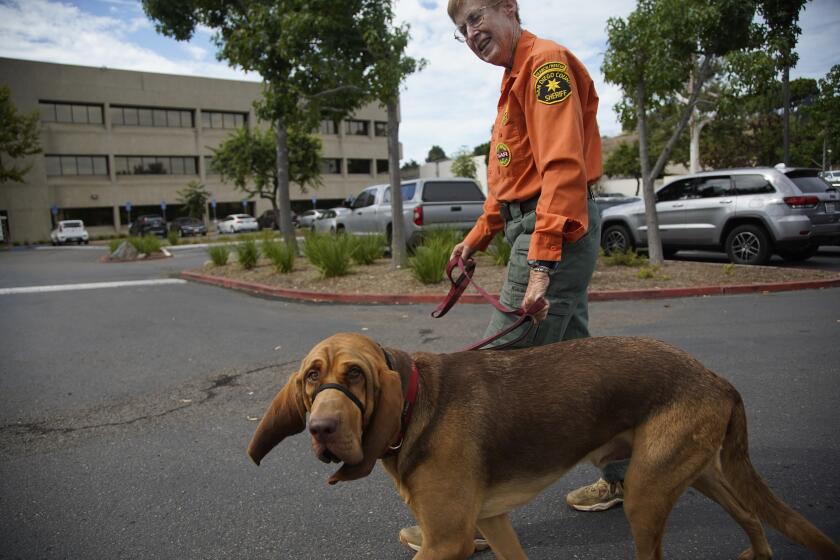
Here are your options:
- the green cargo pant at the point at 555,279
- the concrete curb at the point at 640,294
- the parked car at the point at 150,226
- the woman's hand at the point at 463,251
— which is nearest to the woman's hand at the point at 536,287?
the green cargo pant at the point at 555,279

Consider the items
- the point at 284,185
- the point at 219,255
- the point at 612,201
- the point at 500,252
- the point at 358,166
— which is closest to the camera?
the point at 500,252

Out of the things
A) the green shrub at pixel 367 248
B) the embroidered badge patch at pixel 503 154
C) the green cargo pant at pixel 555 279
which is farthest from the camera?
the green shrub at pixel 367 248

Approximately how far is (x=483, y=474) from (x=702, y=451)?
0.74 metres

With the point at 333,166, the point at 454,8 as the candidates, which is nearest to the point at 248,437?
the point at 454,8

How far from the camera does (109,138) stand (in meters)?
48.7

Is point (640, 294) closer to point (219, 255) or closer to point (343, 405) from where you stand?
point (343, 405)

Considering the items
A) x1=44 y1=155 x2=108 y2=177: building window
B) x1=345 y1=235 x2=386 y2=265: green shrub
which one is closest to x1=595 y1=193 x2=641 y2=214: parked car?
x1=345 y1=235 x2=386 y2=265: green shrub

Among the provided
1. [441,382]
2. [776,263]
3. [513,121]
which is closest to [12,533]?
[441,382]

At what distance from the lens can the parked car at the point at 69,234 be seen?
38875 mm

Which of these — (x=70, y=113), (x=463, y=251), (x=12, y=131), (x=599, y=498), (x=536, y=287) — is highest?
(x=70, y=113)

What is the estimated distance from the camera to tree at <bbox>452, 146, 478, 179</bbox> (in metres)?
60.0

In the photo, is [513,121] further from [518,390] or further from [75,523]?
[75,523]

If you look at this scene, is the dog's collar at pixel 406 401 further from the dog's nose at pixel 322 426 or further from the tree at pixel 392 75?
the tree at pixel 392 75

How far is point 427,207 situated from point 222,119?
47498mm
